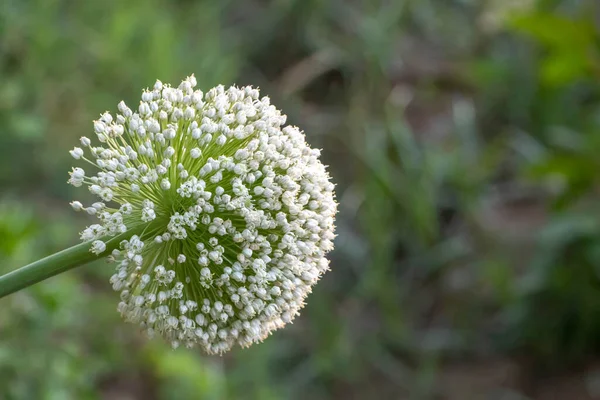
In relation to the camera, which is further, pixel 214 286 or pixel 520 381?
pixel 520 381

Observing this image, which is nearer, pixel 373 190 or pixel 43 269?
pixel 43 269

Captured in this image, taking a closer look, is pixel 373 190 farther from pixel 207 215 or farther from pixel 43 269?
pixel 43 269

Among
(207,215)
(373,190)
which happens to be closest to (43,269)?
(207,215)

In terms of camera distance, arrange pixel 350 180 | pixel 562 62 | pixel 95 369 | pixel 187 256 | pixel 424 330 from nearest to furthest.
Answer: pixel 187 256
pixel 95 369
pixel 562 62
pixel 424 330
pixel 350 180

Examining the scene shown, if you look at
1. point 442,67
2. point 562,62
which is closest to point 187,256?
point 562,62

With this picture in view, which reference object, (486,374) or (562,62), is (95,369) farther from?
(486,374)

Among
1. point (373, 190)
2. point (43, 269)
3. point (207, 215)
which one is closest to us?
point (43, 269)

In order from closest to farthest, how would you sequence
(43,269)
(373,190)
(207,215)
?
1. (43,269)
2. (207,215)
3. (373,190)
